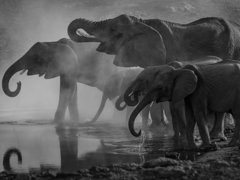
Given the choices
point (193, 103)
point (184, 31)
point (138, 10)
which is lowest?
point (193, 103)

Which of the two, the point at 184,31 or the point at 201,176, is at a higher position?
the point at 184,31

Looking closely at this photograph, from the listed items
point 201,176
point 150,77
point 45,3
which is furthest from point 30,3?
point 201,176

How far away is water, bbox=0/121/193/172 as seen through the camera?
33.4ft

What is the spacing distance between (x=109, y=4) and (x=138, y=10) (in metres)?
4.53

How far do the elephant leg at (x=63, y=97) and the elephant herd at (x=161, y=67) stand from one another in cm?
3

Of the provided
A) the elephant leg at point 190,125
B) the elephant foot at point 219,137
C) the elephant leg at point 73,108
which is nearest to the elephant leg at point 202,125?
the elephant leg at point 190,125

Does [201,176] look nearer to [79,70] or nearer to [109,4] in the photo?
[79,70]

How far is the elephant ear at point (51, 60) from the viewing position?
1850cm

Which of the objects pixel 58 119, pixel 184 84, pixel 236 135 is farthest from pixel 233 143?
pixel 58 119

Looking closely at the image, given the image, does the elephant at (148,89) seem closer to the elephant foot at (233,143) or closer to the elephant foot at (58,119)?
the elephant foot at (233,143)

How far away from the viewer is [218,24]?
16766 millimetres

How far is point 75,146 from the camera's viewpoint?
12.1 m

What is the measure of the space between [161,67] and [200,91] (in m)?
1.22

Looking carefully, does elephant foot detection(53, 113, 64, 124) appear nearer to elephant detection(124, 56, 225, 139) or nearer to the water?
the water
